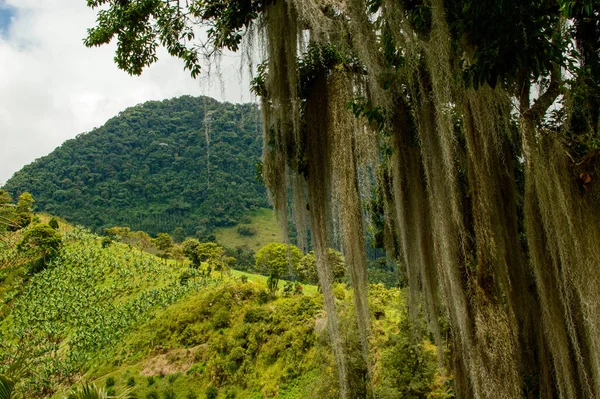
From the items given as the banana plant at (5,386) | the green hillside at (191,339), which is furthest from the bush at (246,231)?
the banana plant at (5,386)

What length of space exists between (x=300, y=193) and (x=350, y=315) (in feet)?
25.8

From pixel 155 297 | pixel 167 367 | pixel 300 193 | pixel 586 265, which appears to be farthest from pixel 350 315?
pixel 155 297

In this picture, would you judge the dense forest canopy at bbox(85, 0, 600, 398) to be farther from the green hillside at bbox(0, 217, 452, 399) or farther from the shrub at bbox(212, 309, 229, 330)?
the shrub at bbox(212, 309, 229, 330)

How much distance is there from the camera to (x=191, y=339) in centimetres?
2062

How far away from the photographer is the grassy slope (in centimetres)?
7694

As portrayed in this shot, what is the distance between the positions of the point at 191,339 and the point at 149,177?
81.5m

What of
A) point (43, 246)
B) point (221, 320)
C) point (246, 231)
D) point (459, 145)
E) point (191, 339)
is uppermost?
point (459, 145)

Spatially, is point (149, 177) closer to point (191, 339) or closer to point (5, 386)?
point (191, 339)

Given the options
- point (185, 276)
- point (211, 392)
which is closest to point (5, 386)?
point (211, 392)

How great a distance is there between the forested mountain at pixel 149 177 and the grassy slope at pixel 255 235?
204 centimetres

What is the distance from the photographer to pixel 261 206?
90312 millimetres

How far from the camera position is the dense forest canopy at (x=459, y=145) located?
7.79 ft

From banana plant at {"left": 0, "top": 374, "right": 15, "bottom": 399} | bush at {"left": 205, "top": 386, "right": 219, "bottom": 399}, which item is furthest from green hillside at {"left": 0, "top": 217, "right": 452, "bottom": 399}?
banana plant at {"left": 0, "top": 374, "right": 15, "bottom": 399}

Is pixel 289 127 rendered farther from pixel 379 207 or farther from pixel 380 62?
pixel 379 207
